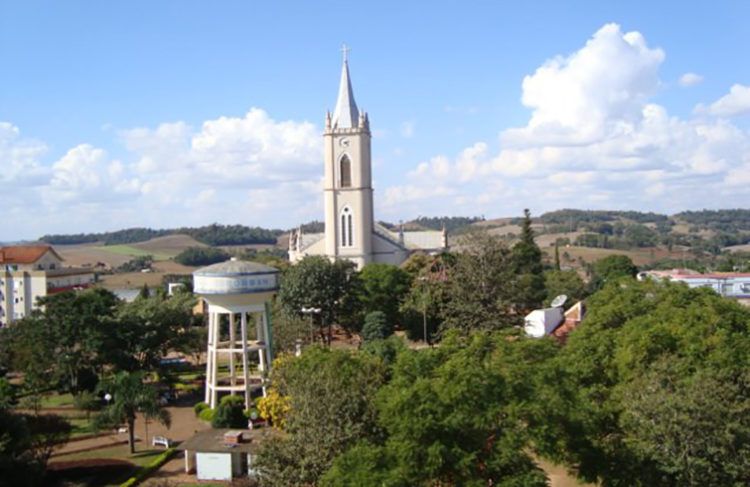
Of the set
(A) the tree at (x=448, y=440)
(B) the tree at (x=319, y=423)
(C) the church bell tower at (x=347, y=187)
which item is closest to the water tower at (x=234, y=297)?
(B) the tree at (x=319, y=423)

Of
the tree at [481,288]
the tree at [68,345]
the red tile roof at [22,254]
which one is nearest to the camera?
the tree at [68,345]

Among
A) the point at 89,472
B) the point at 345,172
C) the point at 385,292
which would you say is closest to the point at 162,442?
the point at 89,472

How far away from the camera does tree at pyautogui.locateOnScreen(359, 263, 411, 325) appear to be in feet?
180

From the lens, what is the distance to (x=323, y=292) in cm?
5122

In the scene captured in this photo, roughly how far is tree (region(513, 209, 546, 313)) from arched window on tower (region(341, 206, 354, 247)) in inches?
583

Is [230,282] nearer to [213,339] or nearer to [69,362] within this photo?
[213,339]

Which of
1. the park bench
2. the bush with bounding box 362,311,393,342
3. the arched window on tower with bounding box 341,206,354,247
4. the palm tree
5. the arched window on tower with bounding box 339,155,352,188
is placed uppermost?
the arched window on tower with bounding box 339,155,352,188

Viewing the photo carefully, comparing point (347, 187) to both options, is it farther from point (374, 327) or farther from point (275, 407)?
point (275, 407)

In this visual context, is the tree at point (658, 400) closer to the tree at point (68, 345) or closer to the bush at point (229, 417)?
the bush at point (229, 417)

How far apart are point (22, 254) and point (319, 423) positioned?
221 ft

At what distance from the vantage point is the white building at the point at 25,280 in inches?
3004

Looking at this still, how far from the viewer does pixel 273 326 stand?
47031mm

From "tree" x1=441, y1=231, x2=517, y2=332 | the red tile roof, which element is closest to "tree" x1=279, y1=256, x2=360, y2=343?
"tree" x1=441, y1=231, x2=517, y2=332

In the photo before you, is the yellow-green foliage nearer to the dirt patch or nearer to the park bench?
the park bench
